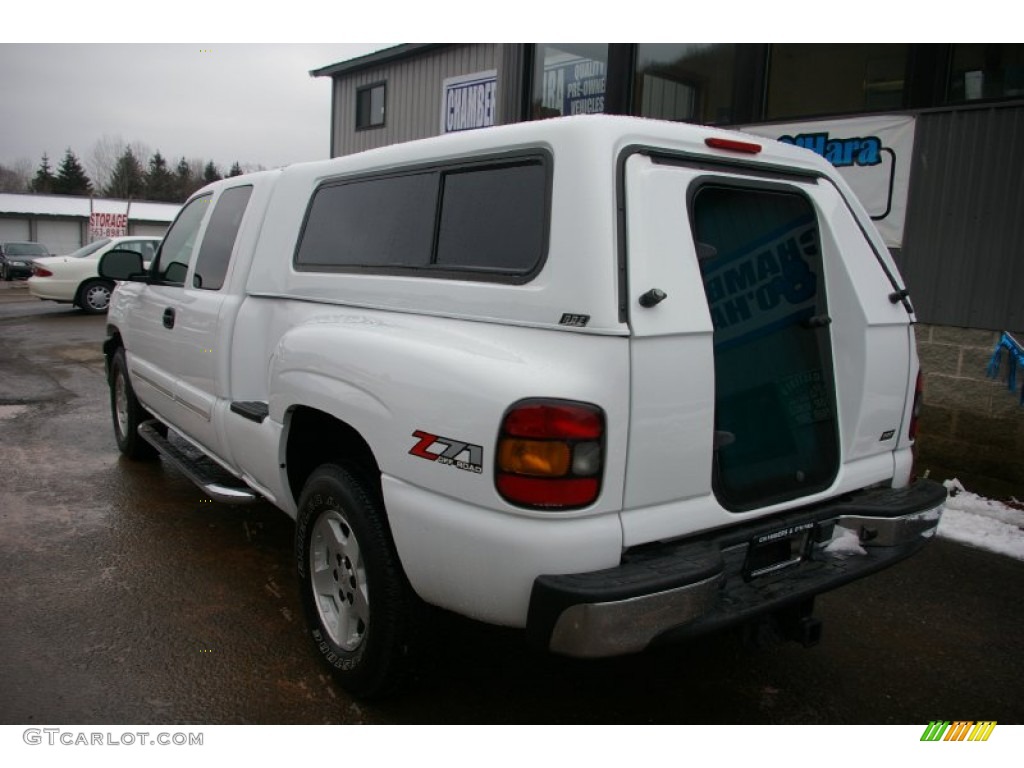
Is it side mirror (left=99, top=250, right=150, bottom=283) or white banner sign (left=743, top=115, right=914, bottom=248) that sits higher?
white banner sign (left=743, top=115, right=914, bottom=248)

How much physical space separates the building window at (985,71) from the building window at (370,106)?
9949mm

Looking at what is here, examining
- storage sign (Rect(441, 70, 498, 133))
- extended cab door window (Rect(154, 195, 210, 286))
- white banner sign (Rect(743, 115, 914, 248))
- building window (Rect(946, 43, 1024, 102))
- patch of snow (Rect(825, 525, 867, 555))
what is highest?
storage sign (Rect(441, 70, 498, 133))

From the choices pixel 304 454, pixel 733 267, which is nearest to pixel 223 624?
pixel 304 454

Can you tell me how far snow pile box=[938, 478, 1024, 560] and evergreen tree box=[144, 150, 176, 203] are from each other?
74.7 m

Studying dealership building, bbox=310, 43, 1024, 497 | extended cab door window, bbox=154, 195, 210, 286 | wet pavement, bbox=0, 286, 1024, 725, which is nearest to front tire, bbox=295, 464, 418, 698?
wet pavement, bbox=0, 286, 1024, 725

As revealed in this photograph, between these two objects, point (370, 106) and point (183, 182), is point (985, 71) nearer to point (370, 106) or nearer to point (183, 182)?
point (370, 106)

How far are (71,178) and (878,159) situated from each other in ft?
265

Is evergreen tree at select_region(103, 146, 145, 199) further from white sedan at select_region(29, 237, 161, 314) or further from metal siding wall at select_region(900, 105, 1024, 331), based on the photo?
metal siding wall at select_region(900, 105, 1024, 331)

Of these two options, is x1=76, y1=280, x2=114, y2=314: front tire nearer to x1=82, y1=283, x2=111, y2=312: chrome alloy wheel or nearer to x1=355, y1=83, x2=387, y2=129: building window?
x1=82, y1=283, x2=111, y2=312: chrome alloy wheel

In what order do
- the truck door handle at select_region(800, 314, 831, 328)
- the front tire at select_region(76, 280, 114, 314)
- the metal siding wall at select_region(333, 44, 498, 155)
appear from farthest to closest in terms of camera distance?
the front tire at select_region(76, 280, 114, 314) < the metal siding wall at select_region(333, 44, 498, 155) < the truck door handle at select_region(800, 314, 831, 328)

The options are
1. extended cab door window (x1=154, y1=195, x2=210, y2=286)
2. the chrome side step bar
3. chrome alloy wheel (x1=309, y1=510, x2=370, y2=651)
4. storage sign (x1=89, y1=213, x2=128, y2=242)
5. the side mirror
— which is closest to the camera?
chrome alloy wheel (x1=309, y1=510, x2=370, y2=651)

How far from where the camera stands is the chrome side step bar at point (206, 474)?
12.5ft

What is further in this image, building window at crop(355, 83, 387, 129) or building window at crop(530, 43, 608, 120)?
building window at crop(355, 83, 387, 129)

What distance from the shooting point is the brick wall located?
5.64m
